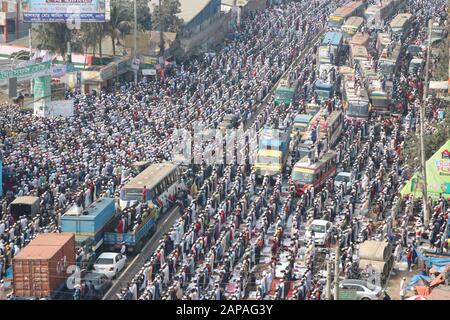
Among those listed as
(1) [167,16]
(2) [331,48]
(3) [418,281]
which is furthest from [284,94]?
(3) [418,281]

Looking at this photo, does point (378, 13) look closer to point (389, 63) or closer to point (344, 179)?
point (389, 63)

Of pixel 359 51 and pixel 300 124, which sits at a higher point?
pixel 359 51

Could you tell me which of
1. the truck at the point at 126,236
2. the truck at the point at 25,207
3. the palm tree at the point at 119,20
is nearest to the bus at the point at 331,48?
the palm tree at the point at 119,20

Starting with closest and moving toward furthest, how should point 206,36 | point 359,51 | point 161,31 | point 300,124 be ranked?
1. point 300,124
2. point 359,51
3. point 161,31
4. point 206,36

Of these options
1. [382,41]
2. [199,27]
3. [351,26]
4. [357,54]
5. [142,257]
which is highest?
[351,26]

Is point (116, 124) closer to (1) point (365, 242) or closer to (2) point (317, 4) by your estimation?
(1) point (365, 242)

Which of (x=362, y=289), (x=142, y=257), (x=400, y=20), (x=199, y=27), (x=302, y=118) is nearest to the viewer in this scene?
(x=362, y=289)

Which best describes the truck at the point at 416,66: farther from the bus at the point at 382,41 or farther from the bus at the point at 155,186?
the bus at the point at 155,186
